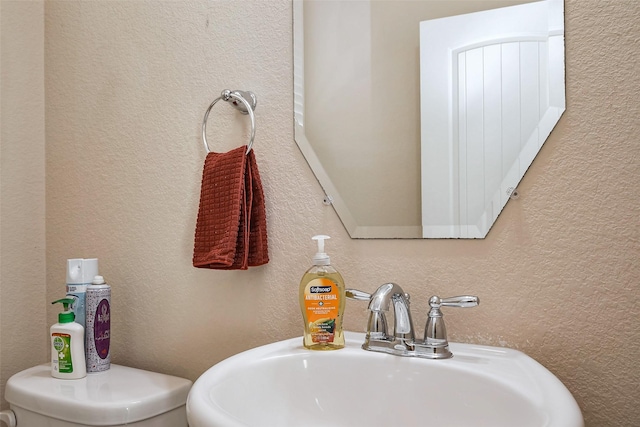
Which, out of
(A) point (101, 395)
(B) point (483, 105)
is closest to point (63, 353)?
(A) point (101, 395)

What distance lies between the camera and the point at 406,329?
900mm

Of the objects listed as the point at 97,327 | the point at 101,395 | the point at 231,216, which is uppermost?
the point at 231,216

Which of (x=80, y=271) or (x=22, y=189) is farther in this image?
(x=22, y=189)

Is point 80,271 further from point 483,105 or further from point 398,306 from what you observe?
point 483,105

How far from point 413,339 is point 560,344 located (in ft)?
0.80

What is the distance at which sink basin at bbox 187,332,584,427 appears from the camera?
0.76 metres

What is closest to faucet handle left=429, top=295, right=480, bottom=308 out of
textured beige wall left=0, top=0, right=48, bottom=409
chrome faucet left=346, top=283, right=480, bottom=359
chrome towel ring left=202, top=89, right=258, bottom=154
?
chrome faucet left=346, top=283, right=480, bottom=359

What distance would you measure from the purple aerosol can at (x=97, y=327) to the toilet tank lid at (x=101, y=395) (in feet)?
0.10

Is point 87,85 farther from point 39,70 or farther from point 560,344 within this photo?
point 560,344

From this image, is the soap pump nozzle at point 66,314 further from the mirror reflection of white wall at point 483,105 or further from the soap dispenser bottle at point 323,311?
the mirror reflection of white wall at point 483,105

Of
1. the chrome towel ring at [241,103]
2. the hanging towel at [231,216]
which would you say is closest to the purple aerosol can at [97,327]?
the hanging towel at [231,216]

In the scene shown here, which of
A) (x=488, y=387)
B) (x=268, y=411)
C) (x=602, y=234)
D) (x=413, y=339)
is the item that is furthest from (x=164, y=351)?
(x=602, y=234)

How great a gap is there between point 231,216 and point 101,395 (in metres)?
0.49

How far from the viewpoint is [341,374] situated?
901 millimetres
